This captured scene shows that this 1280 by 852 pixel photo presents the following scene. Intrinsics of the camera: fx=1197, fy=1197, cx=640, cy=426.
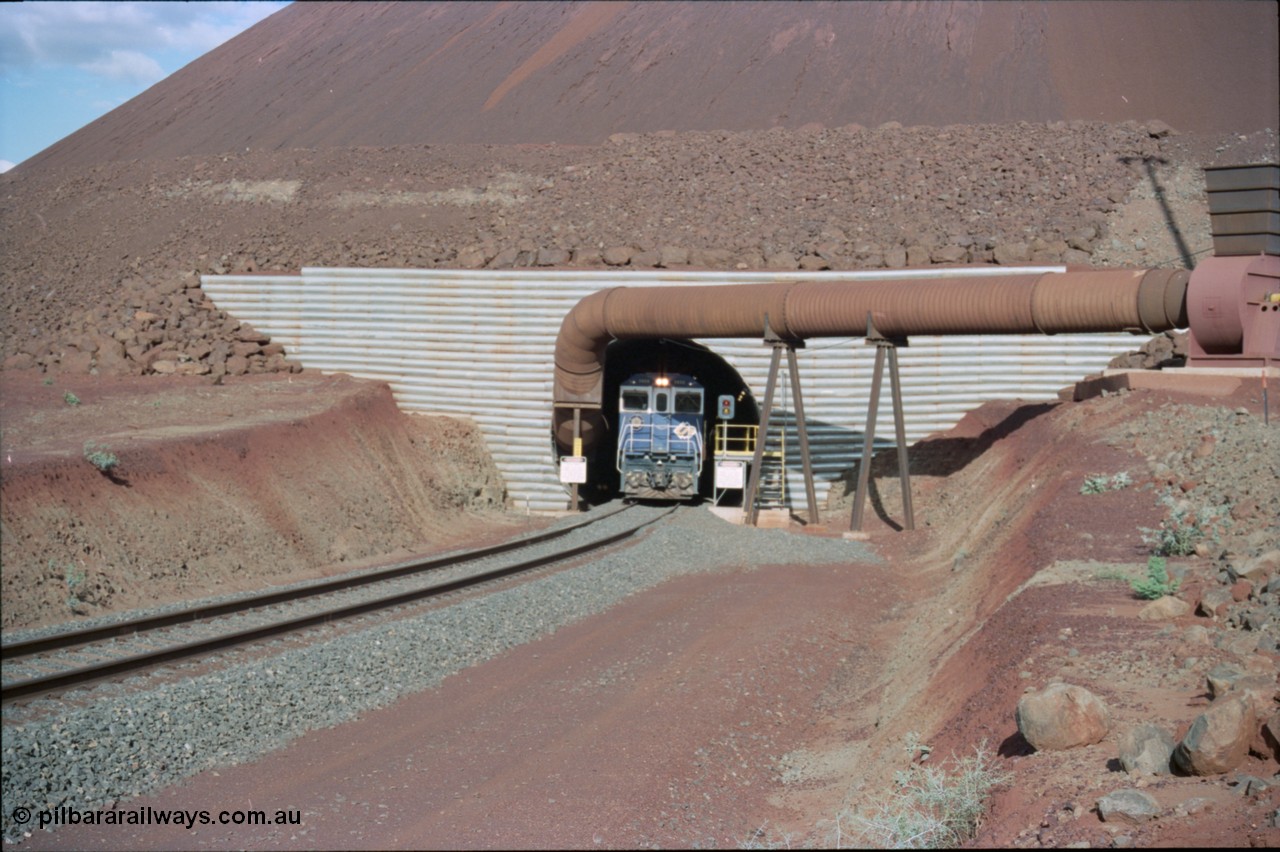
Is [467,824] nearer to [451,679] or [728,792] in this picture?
[728,792]

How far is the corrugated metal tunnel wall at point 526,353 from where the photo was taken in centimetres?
2955

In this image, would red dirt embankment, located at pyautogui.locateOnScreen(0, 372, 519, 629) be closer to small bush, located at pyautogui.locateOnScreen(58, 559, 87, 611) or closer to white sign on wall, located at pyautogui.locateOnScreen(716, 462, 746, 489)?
small bush, located at pyautogui.locateOnScreen(58, 559, 87, 611)

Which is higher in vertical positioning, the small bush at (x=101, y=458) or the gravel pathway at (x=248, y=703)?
the small bush at (x=101, y=458)

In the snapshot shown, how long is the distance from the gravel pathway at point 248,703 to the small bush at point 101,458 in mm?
7171

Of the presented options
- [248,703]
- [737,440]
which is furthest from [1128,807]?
[737,440]

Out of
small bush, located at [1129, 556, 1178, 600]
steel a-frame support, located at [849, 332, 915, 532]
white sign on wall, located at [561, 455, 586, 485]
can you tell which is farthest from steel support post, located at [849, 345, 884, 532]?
small bush, located at [1129, 556, 1178, 600]

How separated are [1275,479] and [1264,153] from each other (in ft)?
115

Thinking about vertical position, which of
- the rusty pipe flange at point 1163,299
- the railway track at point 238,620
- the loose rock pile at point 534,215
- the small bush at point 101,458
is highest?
the loose rock pile at point 534,215

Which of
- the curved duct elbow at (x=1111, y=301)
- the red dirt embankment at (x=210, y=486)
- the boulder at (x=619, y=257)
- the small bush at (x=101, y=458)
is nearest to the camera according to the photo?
the red dirt embankment at (x=210, y=486)

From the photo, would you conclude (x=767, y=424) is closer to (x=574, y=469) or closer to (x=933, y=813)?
(x=574, y=469)

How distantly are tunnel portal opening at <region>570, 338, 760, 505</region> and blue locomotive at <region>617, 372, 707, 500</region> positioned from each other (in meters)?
1.60

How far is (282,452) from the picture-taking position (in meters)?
25.6

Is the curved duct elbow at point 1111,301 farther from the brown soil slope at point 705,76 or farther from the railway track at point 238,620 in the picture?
the brown soil slope at point 705,76

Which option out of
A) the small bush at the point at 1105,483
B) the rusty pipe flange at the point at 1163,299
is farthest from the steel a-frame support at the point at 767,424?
the small bush at the point at 1105,483
